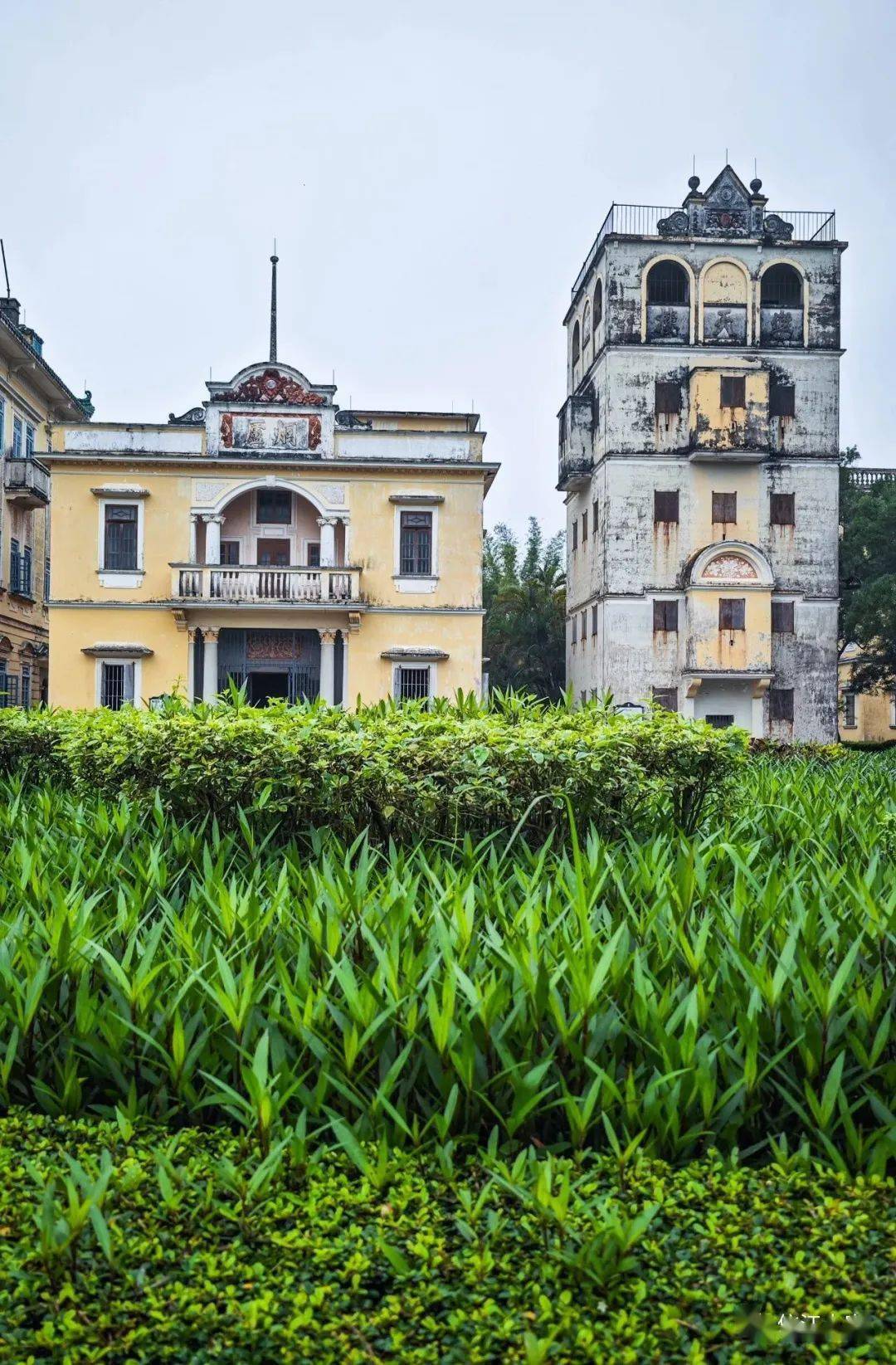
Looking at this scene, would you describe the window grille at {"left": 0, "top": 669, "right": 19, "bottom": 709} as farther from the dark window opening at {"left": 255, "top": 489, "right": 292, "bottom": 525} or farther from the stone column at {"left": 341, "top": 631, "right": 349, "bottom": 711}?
the stone column at {"left": 341, "top": 631, "right": 349, "bottom": 711}

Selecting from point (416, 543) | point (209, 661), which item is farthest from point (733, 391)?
point (209, 661)

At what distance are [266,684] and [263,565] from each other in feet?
9.09

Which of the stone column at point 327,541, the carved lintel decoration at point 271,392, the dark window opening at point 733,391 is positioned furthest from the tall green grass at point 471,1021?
the dark window opening at point 733,391

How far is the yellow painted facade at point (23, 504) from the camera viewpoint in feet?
88.4

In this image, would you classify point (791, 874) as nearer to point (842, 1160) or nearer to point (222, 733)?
point (842, 1160)

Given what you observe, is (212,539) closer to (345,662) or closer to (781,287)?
(345,662)

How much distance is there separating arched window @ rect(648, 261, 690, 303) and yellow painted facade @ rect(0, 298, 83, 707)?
51.3ft

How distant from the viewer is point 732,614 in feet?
91.6

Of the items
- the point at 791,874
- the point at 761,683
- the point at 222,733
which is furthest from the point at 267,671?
the point at 791,874

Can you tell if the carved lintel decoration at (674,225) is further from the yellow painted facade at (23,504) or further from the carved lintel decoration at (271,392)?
the yellow painted facade at (23,504)

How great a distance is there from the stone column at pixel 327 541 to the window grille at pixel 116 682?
494 centimetres

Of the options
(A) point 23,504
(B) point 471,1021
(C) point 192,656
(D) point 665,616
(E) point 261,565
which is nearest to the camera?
(B) point 471,1021

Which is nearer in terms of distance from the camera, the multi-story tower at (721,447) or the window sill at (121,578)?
the window sill at (121,578)

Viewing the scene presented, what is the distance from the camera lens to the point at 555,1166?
2328 millimetres
